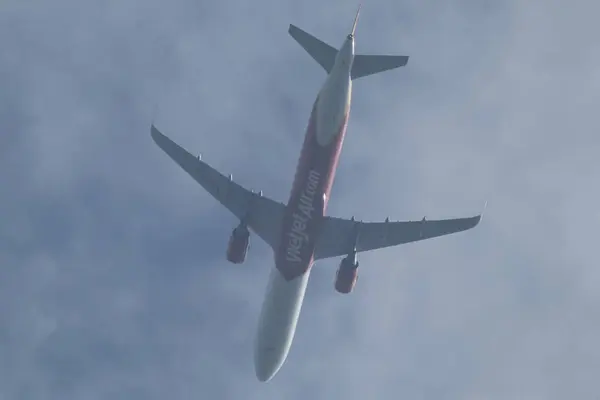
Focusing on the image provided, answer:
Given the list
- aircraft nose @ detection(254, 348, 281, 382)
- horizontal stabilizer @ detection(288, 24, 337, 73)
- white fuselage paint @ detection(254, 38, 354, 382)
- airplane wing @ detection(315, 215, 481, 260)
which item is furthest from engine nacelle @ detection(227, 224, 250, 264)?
horizontal stabilizer @ detection(288, 24, 337, 73)

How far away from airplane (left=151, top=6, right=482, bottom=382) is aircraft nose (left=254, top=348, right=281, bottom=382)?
8cm

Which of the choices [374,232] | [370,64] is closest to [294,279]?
[374,232]

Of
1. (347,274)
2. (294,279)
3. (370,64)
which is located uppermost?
(370,64)

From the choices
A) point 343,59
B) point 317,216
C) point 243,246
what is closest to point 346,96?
point 343,59

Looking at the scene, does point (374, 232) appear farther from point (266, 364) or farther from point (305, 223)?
point (266, 364)

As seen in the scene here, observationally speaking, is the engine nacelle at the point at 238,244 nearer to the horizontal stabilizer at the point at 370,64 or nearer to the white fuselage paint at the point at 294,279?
the white fuselage paint at the point at 294,279

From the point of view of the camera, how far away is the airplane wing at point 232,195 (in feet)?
273

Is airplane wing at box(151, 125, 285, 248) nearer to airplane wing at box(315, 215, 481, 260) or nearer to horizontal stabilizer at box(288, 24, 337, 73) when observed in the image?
airplane wing at box(315, 215, 481, 260)

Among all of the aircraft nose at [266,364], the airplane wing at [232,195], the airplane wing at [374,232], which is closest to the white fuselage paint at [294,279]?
the aircraft nose at [266,364]

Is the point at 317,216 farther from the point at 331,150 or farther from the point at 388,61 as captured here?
the point at 388,61

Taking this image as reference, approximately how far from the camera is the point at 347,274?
270 feet

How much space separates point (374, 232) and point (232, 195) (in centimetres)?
1129

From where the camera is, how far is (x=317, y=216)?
80.1 meters

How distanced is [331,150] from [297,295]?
38.4 feet
